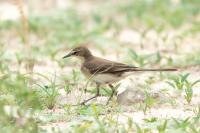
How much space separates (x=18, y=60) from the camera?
380 inches

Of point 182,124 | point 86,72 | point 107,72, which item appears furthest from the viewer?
point 86,72

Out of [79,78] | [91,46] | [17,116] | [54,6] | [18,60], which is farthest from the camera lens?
[54,6]

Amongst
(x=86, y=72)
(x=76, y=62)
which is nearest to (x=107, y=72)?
(x=86, y=72)

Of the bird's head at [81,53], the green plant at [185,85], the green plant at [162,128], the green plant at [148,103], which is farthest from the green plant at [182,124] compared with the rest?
the bird's head at [81,53]

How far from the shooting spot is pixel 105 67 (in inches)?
309

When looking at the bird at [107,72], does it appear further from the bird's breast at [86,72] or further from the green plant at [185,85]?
the green plant at [185,85]

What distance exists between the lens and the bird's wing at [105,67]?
Result: 775cm

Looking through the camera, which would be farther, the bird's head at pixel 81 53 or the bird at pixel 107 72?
the bird's head at pixel 81 53

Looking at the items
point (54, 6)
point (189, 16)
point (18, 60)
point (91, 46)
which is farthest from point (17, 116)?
point (54, 6)

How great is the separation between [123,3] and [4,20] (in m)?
3.20

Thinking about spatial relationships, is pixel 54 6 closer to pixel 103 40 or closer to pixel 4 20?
pixel 4 20

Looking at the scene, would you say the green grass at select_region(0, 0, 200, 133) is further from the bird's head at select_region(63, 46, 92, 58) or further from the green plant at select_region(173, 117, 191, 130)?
the bird's head at select_region(63, 46, 92, 58)

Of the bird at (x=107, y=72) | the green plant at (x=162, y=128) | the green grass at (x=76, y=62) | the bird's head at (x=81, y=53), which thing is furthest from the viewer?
the bird's head at (x=81, y=53)

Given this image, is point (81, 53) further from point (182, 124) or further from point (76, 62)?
point (182, 124)
